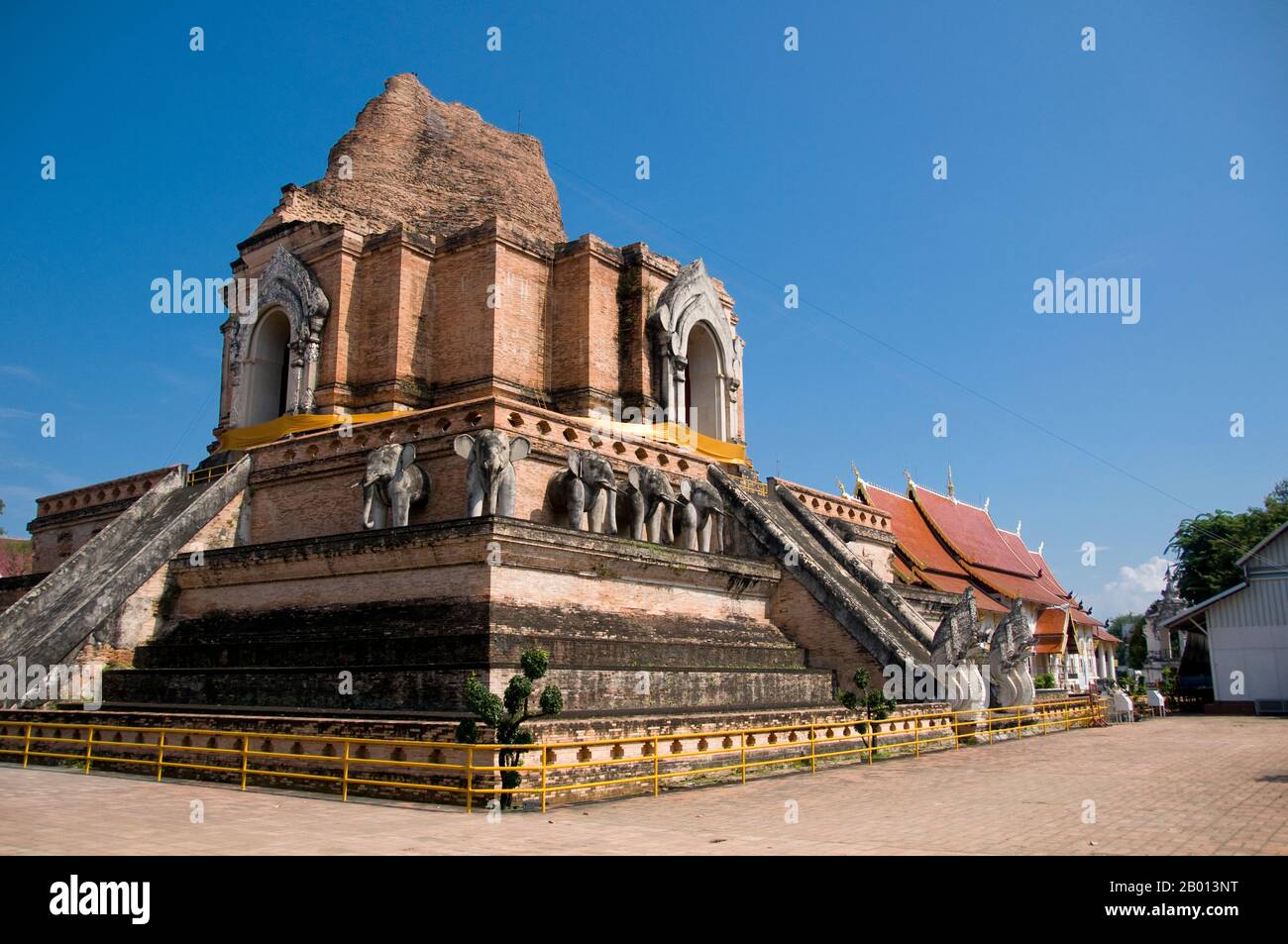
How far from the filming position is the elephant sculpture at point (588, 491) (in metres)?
17.9

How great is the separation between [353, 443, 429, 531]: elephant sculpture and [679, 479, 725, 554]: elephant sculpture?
5146 mm

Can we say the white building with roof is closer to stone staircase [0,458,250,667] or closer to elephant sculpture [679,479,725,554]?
elephant sculpture [679,479,725,554]

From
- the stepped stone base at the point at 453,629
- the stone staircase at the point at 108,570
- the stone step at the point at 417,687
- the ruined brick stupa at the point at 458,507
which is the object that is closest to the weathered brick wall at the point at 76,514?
the ruined brick stupa at the point at 458,507

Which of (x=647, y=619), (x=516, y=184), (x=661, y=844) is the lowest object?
(x=661, y=844)

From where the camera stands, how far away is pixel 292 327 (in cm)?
2314

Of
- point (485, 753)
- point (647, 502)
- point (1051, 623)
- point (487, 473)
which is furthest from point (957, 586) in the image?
point (485, 753)

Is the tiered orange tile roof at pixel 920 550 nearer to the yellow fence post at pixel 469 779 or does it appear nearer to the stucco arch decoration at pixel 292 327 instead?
the stucco arch decoration at pixel 292 327

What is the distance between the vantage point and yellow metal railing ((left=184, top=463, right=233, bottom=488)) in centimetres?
2225

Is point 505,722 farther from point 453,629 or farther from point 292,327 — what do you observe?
point 292,327

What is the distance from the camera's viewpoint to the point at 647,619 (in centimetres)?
1673
